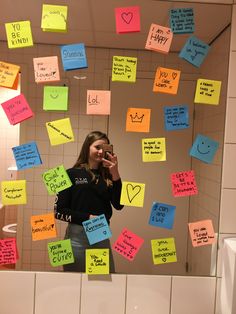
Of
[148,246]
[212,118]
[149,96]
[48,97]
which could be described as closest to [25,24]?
[48,97]

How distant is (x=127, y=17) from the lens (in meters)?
1.05

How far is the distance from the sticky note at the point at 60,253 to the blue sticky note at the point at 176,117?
0.56m

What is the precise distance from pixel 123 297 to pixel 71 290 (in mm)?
188

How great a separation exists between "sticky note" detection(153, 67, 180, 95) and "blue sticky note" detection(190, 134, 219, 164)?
8.0 inches

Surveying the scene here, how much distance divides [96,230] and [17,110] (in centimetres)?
51

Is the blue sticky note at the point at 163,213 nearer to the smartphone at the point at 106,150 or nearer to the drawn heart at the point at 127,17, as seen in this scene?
the smartphone at the point at 106,150

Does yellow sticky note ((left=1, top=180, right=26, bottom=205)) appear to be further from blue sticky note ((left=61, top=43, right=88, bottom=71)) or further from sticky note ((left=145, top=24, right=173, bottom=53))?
sticky note ((left=145, top=24, right=173, bottom=53))

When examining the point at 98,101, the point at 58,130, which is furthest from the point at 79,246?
the point at 98,101

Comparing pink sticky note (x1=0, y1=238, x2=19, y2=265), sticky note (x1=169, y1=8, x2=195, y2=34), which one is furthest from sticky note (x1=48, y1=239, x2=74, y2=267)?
sticky note (x1=169, y1=8, x2=195, y2=34)

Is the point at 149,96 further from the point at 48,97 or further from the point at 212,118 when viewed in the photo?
Answer: the point at 48,97

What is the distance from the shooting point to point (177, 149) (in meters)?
1.47

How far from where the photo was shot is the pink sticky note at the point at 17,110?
106cm

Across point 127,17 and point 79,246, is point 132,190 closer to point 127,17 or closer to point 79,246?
point 79,246

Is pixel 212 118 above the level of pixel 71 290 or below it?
above
